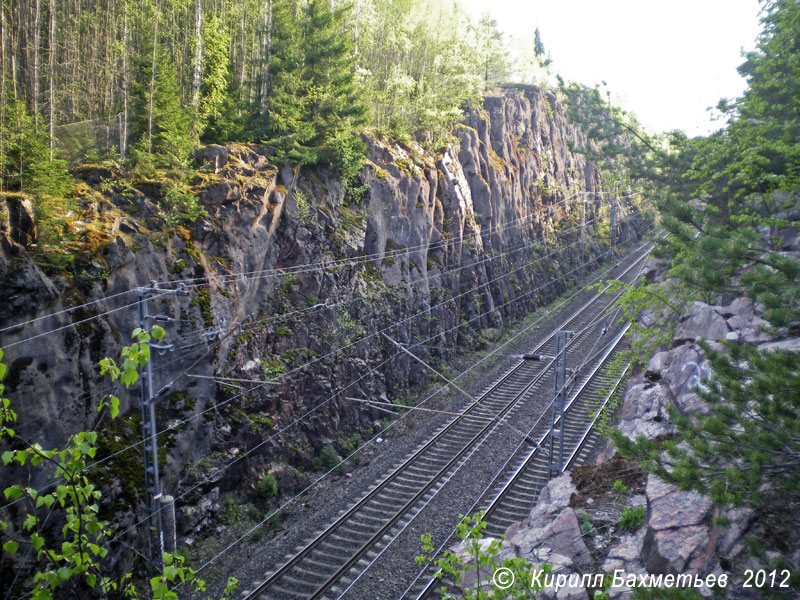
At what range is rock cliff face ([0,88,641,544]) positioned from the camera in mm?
11016

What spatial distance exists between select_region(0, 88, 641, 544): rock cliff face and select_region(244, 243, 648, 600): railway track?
275 centimetres

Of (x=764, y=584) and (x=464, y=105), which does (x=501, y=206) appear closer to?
(x=464, y=105)

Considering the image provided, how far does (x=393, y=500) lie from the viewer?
14555 mm

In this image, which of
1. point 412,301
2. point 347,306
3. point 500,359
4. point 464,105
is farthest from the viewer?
point 464,105

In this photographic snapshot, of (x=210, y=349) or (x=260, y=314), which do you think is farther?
(x=260, y=314)

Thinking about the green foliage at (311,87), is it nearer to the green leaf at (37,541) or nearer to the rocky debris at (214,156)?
the rocky debris at (214,156)

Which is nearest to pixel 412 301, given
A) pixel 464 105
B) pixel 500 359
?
pixel 500 359

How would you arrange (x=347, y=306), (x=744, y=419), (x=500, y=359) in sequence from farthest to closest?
(x=500, y=359) < (x=347, y=306) < (x=744, y=419)

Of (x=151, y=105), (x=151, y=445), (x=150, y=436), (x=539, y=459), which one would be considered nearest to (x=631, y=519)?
(x=539, y=459)

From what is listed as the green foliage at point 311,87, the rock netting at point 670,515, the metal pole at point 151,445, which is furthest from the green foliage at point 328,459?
the green foliage at point 311,87

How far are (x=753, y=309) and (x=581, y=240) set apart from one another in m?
35.1

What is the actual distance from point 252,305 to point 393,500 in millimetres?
7677

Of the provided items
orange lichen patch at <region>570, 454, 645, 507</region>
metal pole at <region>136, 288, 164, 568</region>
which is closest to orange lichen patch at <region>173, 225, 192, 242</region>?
metal pole at <region>136, 288, 164, 568</region>

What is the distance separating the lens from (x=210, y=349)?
1435cm
